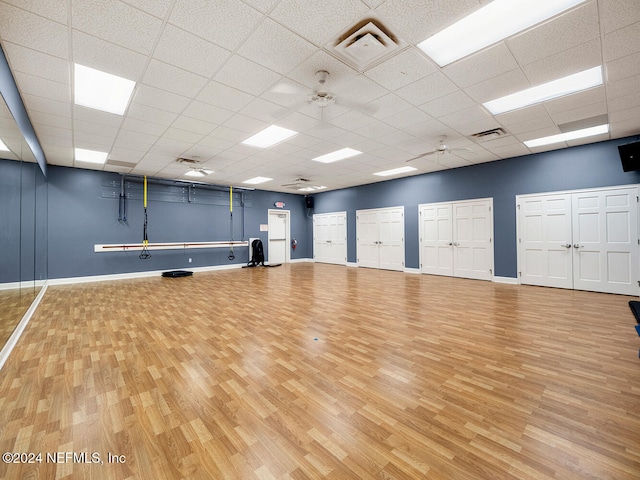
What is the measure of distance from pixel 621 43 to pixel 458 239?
5315 mm

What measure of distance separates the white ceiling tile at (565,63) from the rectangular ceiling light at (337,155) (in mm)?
3246

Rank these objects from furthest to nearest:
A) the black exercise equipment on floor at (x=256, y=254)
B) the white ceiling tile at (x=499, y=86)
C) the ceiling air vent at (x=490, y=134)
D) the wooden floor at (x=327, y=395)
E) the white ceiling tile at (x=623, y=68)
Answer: the black exercise equipment on floor at (x=256, y=254), the ceiling air vent at (x=490, y=134), the white ceiling tile at (x=499, y=86), the white ceiling tile at (x=623, y=68), the wooden floor at (x=327, y=395)

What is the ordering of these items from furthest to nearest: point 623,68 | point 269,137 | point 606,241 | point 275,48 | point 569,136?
point 606,241, point 569,136, point 269,137, point 623,68, point 275,48

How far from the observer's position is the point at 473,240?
719 cm

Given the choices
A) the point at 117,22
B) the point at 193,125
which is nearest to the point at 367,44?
the point at 117,22

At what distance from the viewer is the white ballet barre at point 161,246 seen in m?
7.39

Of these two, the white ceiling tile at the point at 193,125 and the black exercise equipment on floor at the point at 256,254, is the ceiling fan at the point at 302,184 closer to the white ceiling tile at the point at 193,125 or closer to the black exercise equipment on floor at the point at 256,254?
the black exercise equipment on floor at the point at 256,254

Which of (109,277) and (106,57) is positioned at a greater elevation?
(106,57)

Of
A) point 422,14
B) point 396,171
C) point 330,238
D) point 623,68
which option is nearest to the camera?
point 422,14

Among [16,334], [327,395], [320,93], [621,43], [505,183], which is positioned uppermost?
[621,43]

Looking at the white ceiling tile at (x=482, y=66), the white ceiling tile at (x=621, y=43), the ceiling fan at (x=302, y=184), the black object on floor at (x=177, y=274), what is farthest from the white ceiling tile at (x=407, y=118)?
the black object on floor at (x=177, y=274)

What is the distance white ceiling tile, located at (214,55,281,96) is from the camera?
9.32 ft

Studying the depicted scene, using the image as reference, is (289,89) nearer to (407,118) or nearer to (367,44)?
(367,44)

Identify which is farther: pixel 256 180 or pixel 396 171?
pixel 256 180
